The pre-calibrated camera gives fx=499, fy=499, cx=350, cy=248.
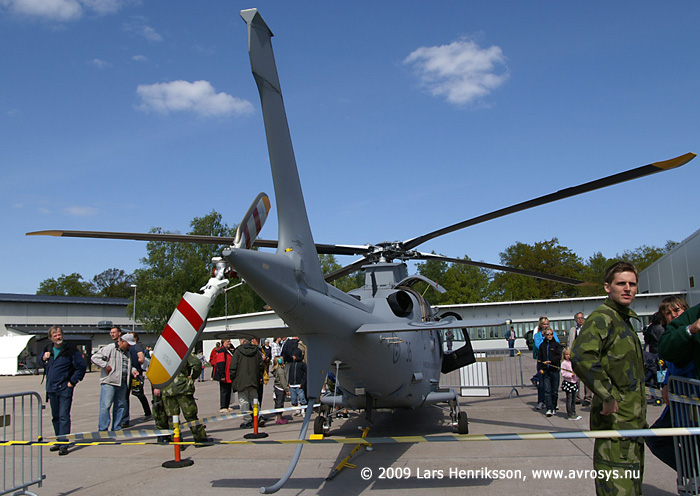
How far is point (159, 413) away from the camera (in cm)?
851

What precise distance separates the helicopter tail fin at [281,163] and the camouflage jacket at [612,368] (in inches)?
100.0

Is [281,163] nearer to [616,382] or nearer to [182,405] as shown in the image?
[616,382]

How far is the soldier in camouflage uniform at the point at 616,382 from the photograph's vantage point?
10.9 feet

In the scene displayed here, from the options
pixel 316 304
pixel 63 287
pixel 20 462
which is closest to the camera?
pixel 316 304

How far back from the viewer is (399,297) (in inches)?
299

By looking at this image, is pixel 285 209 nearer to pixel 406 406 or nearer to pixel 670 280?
pixel 406 406

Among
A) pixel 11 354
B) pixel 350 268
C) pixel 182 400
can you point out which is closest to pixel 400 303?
pixel 350 268

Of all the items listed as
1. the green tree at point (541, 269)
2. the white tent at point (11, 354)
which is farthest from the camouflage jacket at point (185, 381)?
the green tree at point (541, 269)

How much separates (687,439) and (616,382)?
1.28 meters

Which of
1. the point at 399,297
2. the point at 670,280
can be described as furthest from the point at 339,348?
the point at 670,280

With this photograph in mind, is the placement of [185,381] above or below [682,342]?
below

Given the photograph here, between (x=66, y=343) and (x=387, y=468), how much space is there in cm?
584

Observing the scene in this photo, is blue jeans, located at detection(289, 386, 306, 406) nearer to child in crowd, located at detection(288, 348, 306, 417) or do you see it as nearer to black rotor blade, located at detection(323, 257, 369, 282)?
child in crowd, located at detection(288, 348, 306, 417)

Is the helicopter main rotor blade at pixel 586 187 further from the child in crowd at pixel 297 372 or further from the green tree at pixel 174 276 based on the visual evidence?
the green tree at pixel 174 276
